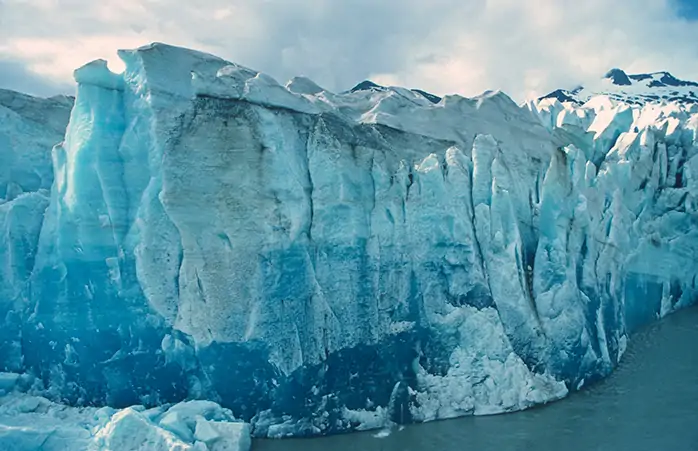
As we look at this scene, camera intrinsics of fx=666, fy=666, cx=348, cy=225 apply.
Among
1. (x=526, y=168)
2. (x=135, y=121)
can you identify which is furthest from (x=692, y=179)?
(x=135, y=121)

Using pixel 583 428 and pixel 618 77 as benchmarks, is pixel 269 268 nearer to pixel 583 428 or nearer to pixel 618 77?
pixel 583 428

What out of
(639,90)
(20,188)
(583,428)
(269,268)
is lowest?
(583,428)

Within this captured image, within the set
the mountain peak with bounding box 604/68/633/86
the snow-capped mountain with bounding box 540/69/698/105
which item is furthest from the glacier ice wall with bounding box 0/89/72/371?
the mountain peak with bounding box 604/68/633/86

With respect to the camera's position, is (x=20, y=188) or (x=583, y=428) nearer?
(x=583, y=428)

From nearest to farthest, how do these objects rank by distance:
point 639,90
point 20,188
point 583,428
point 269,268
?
point 583,428 < point 269,268 < point 20,188 < point 639,90

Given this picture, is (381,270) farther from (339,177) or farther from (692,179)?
(692,179)

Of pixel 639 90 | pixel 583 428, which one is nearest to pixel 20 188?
pixel 583 428
